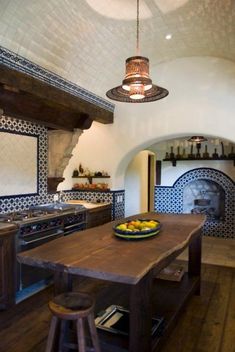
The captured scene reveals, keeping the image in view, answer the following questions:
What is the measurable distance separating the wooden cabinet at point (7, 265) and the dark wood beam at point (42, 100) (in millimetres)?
1346

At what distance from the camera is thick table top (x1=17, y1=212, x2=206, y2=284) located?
1.69m

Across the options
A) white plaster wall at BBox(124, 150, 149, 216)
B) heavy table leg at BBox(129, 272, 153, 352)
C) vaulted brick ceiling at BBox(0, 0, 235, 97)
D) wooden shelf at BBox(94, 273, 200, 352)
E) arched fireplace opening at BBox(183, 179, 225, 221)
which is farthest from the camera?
white plaster wall at BBox(124, 150, 149, 216)

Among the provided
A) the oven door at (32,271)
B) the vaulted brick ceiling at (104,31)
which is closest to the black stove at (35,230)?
the oven door at (32,271)

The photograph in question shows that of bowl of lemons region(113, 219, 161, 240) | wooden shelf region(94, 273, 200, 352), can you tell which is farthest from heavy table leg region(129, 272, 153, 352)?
bowl of lemons region(113, 219, 161, 240)

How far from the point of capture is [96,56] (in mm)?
4090

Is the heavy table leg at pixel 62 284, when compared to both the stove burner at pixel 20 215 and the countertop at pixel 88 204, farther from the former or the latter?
the countertop at pixel 88 204

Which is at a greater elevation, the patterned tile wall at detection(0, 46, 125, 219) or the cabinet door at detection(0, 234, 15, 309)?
the patterned tile wall at detection(0, 46, 125, 219)

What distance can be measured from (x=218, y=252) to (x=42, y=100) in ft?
13.2

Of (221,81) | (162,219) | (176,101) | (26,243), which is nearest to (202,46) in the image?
(221,81)

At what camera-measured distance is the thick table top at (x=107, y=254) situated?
1690 millimetres

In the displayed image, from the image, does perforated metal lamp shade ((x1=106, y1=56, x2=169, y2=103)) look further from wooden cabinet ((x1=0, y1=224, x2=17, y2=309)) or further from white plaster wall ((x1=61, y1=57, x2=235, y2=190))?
white plaster wall ((x1=61, y1=57, x2=235, y2=190))

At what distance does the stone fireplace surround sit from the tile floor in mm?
242

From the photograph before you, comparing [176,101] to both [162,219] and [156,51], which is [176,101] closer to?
[156,51]

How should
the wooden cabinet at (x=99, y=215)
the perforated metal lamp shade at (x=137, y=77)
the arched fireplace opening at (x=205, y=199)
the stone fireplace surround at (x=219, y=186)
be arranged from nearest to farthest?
1. the perforated metal lamp shade at (x=137, y=77)
2. the wooden cabinet at (x=99, y=215)
3. the stone fireplace surround at (x=219, y=186)
4. the arched fireplace opening at (x=205, y=199)
